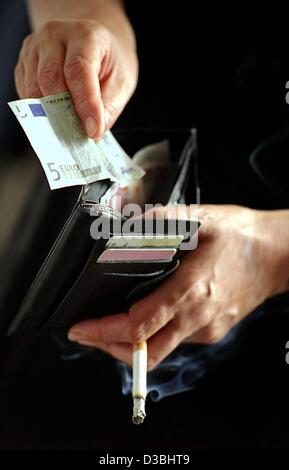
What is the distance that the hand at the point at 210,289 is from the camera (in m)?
0.92

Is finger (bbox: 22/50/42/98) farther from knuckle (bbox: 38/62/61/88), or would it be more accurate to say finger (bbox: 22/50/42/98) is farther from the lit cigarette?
the lit cigarette

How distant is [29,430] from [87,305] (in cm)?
25

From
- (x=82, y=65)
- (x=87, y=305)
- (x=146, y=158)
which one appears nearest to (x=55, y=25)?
(x=82, y=65)

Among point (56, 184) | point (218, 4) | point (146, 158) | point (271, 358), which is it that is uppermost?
point (218, 4)

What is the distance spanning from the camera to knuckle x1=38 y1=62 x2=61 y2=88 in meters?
0.92

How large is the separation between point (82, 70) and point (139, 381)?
1.41ft

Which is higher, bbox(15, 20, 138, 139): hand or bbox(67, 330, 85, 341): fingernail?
bbox(15, 20, 138, 139): hand

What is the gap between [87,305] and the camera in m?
0.93

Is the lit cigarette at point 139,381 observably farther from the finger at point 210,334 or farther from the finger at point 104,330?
the finger at point 210,334

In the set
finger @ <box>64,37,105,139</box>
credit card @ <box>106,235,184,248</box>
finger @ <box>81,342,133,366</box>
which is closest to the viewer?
credit card @ <box>106,235,184,248</box>

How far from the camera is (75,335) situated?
3.24ft

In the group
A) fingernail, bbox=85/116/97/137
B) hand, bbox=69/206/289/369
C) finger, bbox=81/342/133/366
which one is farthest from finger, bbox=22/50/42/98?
finger, bbox=81/342/133/366

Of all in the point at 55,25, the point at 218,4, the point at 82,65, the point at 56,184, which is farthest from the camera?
the point at 218,4
